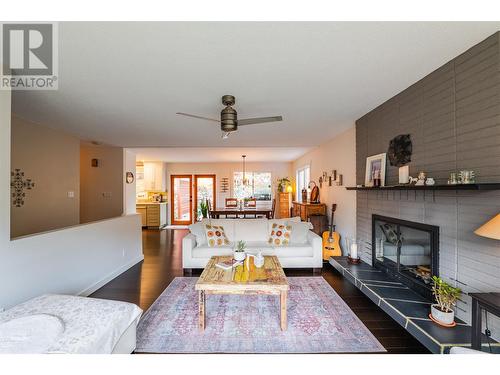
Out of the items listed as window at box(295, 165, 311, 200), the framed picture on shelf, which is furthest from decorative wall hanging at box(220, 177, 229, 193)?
the framed picture on shelf

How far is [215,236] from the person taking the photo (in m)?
3.71

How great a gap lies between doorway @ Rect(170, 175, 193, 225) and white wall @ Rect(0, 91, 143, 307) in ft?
14.4

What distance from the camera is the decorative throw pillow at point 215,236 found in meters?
3.67

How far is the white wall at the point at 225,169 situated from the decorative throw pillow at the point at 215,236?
15.6 ft

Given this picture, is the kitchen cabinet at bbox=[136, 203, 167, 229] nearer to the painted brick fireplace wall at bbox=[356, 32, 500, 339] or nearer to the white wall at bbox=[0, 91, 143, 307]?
the white wall at bbox=[0, 91, 143, 307]

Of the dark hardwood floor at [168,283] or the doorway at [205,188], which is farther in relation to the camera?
the doorway at [205,188]

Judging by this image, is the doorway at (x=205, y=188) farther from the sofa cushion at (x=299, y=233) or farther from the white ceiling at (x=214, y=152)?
the sofa cushion at (x=299, y=233)

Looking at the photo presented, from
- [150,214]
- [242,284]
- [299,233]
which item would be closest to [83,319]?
[242,284]

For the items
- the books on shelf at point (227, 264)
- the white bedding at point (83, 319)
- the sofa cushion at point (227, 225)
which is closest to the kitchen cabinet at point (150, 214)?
the sofa cushion at point (227, 225)

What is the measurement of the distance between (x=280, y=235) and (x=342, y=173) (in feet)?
5.37
